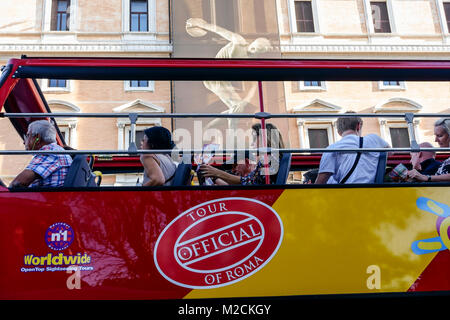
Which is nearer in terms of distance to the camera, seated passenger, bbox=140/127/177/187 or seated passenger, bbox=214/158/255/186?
seated passenger, bbox=140/127/177/187

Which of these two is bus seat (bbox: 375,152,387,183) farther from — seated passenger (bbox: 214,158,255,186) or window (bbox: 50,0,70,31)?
window (bbox: 50,0,70,31)

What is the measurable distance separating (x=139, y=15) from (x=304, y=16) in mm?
8680

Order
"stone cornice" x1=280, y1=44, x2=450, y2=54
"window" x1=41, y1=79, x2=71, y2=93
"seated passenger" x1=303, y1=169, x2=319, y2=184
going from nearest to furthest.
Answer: "seated passenger" x1=303, y1=169, x2=319, y2=184 → "window" x1=41, y1=79, x2=71, y2=93 → "stone cornice" x1=280, y1=44, x2=450, y2=54

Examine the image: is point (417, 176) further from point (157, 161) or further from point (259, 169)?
point (157, 161)

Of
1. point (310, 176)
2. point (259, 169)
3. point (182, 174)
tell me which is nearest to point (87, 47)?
point (310, 176)

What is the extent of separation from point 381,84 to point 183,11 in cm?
1032

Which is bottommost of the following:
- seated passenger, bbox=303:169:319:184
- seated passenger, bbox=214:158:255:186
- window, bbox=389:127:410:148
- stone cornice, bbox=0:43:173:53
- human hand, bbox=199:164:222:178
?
human hand, bbox=199:164:222:178

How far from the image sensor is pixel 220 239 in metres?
2.72

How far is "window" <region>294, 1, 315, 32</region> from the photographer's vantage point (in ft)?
Result: 70.8

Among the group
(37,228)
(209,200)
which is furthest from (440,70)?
(37,228)

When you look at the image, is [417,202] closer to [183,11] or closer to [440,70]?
[440,70]

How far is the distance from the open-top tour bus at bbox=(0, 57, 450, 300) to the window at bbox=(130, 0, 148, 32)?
62.9 ft

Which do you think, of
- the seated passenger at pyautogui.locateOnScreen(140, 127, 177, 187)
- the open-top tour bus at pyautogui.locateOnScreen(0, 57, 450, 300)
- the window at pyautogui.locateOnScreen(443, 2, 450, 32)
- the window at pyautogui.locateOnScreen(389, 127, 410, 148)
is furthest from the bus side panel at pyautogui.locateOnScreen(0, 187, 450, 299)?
the window at pyautogui.locateOnScreen(443, 2, 450, 32)

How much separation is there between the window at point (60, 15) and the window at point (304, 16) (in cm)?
1176
